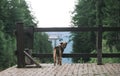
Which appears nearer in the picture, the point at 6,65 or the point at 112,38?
the point at 112,38

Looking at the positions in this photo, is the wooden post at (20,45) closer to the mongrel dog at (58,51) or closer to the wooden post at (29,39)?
the wooden post at (29,39)

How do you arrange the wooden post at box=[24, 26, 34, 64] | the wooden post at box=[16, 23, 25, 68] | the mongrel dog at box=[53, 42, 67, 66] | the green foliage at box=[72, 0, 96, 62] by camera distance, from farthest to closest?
the green foliage at box=[72, 0, 96, 62], the wooden post at box=[24, 26, 34, 64], the mongrel dog at box=[53, 42, 67, 66], the wooden post at box=[16, 23, 25, 68]

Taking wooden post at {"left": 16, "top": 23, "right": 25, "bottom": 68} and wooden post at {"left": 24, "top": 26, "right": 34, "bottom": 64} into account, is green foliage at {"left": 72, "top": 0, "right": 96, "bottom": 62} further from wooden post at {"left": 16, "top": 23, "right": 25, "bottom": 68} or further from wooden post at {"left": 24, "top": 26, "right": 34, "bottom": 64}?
wooden post at {"left": 16, "top": 23, "right": 25, "bottom": 68}

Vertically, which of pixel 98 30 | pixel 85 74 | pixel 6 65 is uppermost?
pixel 98 30

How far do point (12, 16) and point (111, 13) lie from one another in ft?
114

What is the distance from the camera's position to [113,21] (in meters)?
19.5

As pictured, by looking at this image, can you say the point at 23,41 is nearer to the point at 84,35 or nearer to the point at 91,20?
the point at 91,20

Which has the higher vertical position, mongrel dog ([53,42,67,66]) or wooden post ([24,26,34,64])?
wooden post ([24,26,34,64])

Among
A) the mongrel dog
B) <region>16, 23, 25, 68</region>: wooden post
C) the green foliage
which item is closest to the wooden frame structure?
<region>16, 23, 25, 68</region>: wooden post

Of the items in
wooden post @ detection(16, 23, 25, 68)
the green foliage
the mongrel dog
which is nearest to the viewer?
wooden post @ detection(16, 23, 25, 68)

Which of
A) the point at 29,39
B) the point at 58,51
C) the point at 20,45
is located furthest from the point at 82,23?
the point at 20,45

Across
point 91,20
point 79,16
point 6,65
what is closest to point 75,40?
point 79,16

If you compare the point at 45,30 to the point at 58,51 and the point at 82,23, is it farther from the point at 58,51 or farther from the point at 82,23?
the point at 82,23

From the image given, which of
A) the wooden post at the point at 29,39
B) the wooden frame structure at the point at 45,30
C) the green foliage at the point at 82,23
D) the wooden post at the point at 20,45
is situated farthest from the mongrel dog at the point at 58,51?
the green foliage at the point at 82,23
